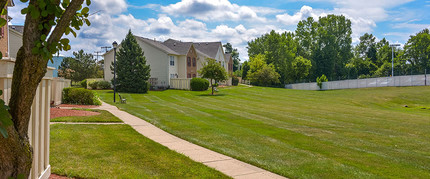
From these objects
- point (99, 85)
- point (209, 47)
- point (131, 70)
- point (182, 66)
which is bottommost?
point (99, 85)

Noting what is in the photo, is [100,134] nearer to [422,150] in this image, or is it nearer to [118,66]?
[422,150]

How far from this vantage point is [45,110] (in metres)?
5.07

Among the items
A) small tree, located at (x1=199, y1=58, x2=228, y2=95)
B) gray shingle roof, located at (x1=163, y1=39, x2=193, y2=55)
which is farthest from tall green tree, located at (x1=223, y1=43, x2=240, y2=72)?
small tree, located at (x1=199, y1=58, x2=228, y2=95)

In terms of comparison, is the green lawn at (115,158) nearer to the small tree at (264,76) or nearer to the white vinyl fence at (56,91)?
the white vinyl fence at (56,91)

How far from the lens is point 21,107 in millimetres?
2830

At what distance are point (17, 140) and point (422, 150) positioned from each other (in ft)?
32.8

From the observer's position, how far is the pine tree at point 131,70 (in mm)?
37188

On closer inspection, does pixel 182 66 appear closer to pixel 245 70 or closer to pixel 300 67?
pixel 245 70

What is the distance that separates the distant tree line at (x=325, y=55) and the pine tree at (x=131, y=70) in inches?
1347

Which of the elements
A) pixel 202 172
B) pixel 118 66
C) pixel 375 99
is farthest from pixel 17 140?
pixel 375 99

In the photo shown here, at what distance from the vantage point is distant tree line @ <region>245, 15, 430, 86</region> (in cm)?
7475

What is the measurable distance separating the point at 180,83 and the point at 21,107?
4189cm

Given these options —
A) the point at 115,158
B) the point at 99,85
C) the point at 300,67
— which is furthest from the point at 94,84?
the point at 300,67

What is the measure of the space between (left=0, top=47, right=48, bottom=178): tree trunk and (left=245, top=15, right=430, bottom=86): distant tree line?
65.2m
